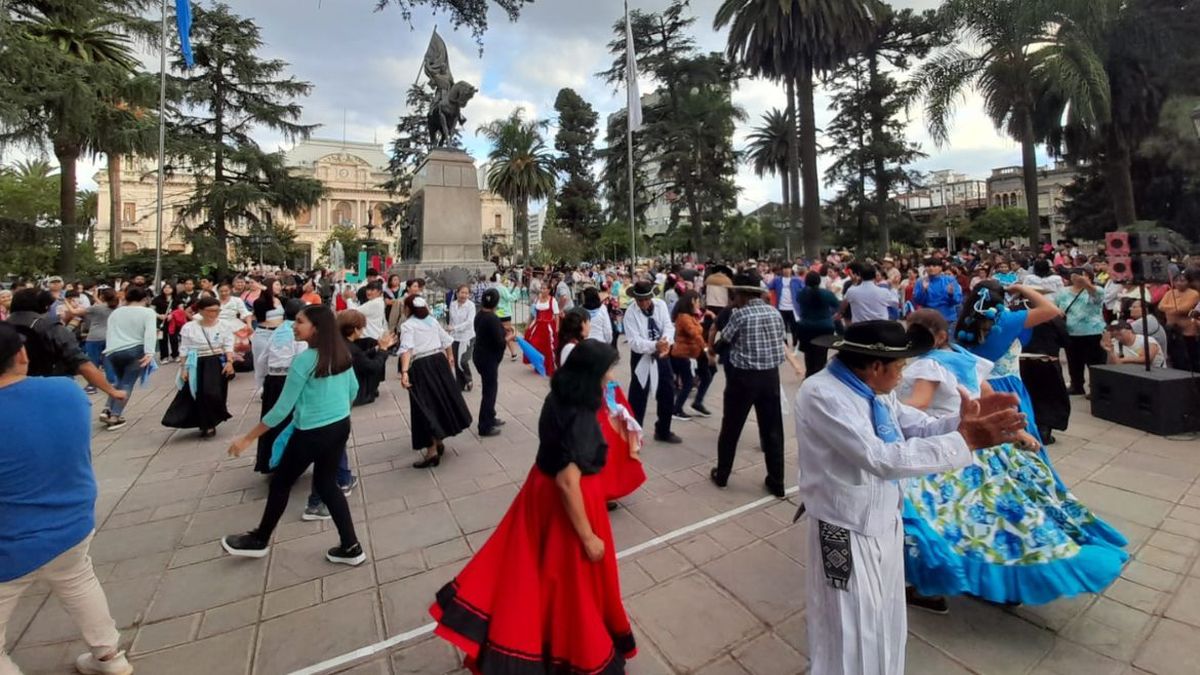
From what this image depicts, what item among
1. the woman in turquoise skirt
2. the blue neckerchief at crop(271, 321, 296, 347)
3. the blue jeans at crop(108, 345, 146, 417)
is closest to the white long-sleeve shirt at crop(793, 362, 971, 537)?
the woman in turquoise skirt

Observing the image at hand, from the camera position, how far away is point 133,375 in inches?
266

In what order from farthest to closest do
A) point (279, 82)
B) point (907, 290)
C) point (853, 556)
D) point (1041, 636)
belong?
point (279, 82) < point (907, 290) < point (1041, 636) < point (853, 556)

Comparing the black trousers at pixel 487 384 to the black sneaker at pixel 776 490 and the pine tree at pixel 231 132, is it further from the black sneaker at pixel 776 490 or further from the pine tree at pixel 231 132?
the pine tree at pixel 231 132

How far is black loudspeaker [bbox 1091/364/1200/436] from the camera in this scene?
5.61 m

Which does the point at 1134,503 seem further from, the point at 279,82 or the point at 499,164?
the point at 499,164

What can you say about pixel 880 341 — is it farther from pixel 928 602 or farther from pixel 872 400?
pixel 928 602

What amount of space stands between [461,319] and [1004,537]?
6.65 meters

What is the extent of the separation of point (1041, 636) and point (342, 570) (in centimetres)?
391

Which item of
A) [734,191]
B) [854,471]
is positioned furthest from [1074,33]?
[854,471]

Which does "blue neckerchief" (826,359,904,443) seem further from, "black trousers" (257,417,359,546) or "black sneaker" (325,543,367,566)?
"black sneaker" (325,543,367,566)

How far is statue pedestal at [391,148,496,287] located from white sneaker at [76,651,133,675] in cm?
1341

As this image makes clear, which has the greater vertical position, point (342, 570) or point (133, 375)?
point (133, 375)

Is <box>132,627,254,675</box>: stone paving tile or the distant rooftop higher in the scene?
the distant rooftop

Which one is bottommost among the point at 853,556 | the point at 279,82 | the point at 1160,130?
the point at 853,556
